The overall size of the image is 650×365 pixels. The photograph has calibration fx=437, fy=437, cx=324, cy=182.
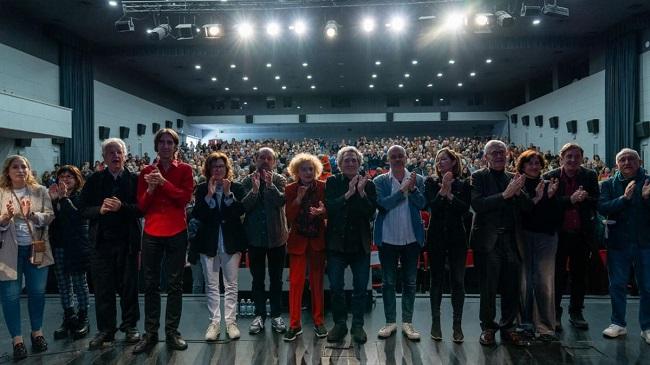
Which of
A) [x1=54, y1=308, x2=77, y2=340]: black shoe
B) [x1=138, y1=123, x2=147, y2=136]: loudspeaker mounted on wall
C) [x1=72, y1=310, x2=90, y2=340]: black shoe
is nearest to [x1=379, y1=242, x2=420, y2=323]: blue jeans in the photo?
[x1=72, y1=310, x2=90, y2=340]: black shoe

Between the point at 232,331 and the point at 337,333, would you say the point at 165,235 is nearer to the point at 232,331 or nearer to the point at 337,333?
the point at 232,331

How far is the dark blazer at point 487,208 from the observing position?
11.0 ft

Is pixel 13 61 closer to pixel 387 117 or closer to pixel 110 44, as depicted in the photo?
pixel 110 44

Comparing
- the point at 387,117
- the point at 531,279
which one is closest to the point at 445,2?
the point at 531,279

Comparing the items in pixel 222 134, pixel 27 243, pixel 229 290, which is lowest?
pixel 229 290

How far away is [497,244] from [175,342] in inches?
103

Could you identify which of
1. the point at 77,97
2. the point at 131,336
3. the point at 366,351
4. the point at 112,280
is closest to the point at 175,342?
the point at 131,336

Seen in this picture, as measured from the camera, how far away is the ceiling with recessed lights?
34.6 feet

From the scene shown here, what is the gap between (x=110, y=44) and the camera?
47.3ft

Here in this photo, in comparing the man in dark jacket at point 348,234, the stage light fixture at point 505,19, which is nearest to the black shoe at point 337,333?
the man in dark jacket at point 348,234

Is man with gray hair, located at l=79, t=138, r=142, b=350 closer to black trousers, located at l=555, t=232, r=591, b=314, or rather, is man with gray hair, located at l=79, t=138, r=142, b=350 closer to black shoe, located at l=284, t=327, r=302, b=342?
black shoe, located at l=284, t=327, r=302, b=342

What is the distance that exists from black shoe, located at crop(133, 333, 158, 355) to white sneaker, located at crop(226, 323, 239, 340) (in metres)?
0.57

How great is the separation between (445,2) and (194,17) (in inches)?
233

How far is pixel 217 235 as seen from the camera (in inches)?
142
